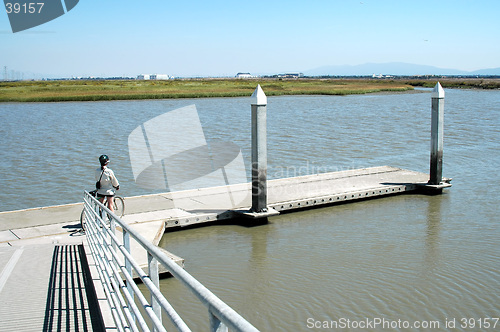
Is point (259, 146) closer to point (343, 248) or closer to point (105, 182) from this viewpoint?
point (343, 248)

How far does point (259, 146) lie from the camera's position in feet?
36.6

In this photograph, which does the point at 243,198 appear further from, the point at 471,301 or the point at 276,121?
the point at 276,121

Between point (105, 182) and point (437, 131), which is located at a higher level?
point (437, 131)

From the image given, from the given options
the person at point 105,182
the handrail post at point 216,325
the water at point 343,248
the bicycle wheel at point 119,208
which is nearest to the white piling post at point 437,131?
the water at point 343,248

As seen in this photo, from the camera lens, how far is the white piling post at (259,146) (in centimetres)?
1098

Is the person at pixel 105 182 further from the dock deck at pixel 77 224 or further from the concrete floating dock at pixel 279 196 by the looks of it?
the concrete floating dock at pixel 279 196

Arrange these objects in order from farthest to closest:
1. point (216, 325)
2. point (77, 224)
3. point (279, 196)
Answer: point (279, 196), point (77, 224), point (216, 325)

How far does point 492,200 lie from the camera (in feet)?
46.3

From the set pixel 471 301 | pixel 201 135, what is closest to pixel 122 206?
pixel 471 301

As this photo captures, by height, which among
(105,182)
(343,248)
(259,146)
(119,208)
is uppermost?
(259,146)

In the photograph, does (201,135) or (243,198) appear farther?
(201,135)

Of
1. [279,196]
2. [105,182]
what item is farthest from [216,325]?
[279,196]

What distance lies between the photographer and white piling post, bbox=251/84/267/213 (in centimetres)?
1098

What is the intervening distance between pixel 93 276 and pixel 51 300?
0.73 m
